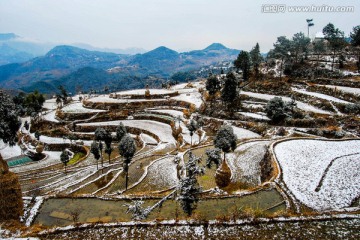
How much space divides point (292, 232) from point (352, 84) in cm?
6040

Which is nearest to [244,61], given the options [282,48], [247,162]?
[282,48]

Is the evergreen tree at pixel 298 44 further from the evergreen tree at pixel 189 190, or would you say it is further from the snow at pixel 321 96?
the evergreen tree at pixel 189 190

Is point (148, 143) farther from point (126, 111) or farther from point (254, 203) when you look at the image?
point (254, 203)

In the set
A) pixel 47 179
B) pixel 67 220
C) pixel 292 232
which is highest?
pixel 292 232

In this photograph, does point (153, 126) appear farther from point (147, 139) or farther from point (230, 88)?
point (230, 88)

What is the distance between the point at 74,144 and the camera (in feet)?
216

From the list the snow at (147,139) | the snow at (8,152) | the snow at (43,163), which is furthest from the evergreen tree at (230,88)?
the snow at (8,152)

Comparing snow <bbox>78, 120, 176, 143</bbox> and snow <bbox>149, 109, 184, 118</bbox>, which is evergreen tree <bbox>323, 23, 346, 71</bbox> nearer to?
snow <bbox>149, 109, 184, 118</bbox>

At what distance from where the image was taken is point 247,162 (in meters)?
35.5

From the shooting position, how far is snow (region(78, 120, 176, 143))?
6073cm

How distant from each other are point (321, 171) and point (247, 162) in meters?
9.90

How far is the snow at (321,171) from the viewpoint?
74.5 feet

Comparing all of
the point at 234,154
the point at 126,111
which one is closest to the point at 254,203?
the point at 234,154

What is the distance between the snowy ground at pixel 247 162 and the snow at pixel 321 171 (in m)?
2.91
